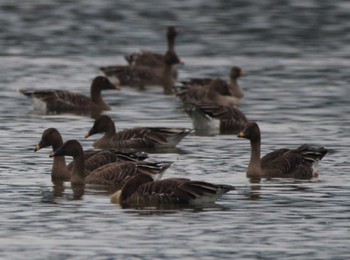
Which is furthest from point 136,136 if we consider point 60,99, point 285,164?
point 60,99

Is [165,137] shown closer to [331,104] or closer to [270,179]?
[270,179]

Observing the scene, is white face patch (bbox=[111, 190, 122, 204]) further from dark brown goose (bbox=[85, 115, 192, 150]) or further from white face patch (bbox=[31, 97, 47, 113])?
white face patch (bbox=[31, 97, 47, 113])

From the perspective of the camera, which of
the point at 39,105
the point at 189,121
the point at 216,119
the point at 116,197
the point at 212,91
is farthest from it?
the point at 212,91

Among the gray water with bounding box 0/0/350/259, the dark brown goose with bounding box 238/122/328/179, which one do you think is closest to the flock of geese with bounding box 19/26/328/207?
the dark brown goose with bounding box 238/122/328/179

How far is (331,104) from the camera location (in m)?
31.8

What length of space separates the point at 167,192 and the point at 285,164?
358 cm

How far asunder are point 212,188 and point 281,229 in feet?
5.75

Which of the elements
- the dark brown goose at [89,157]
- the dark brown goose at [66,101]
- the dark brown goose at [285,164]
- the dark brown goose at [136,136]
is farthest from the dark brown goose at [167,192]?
the dark brown goose at [66,101]

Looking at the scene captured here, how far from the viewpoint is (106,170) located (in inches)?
843

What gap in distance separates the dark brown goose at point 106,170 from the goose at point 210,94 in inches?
426

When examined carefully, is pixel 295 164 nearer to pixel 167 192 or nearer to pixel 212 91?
pixel 167 192

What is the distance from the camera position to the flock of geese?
762 inches

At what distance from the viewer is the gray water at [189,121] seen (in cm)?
1681

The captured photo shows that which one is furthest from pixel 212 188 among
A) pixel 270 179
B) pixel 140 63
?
pixel 140 63
